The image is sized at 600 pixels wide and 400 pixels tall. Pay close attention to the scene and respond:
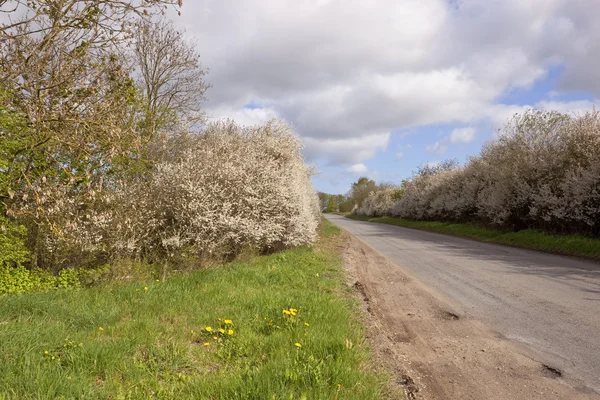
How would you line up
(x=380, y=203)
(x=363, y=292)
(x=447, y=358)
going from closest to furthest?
(x=447, y=358)
(x=363, y=292)
(x=380, y=203)

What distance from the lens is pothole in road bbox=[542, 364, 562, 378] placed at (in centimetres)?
441

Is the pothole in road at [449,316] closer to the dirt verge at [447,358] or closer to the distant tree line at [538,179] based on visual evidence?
the dirt verge at [447,358]

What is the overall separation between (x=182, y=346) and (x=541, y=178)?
→ 2062cm

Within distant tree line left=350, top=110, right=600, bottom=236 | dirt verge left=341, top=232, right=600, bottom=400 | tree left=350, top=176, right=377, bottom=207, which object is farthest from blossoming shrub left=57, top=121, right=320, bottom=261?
tree left=350, top=176, right=377, bottom=207

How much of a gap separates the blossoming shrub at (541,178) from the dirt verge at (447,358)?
41.9 feet

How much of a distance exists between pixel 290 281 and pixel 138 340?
4159mm

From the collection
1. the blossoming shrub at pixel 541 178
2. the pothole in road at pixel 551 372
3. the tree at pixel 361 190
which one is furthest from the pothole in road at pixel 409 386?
the tree at pixel 361 190

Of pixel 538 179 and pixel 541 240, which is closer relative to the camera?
pixel 541 240

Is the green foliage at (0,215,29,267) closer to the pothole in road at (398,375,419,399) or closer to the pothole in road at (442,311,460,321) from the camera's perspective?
the pothole in road at (398,375,419,399)

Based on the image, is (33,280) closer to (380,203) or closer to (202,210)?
(202,210)

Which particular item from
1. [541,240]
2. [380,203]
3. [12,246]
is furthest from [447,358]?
[380,203]

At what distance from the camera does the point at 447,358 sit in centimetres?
487

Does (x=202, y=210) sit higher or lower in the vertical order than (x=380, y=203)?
lower

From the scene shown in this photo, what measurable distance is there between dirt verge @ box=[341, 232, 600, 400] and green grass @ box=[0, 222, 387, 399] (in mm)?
425
